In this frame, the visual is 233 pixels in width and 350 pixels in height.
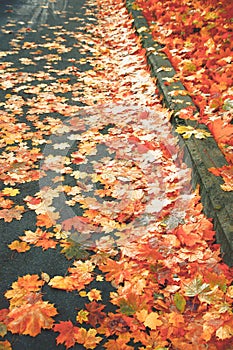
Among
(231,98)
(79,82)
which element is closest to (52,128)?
(79,82)

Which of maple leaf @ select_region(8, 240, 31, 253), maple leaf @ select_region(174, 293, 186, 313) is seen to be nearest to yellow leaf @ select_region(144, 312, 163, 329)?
maple leaf @ select_region(174, 293, 186, 313)

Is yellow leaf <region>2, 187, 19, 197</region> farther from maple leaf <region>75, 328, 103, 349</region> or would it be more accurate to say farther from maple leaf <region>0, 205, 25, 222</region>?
maple leaf <region>75, 328, 103, 349</region>

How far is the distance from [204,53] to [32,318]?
14.1 feet

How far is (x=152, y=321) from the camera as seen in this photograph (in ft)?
7.72

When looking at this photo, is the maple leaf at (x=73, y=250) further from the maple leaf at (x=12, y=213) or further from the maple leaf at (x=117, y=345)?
the maple leaf at (x=117, y=345)

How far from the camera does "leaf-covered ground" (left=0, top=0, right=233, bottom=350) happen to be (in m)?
2.34

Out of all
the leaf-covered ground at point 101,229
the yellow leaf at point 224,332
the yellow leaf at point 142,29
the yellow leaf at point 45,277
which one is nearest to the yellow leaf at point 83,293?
the leaf-covered ground at point 101,229

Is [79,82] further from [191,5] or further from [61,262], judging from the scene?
[61,262]

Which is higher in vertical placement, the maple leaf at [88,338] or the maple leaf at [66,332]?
the maple leaf at [88,338]

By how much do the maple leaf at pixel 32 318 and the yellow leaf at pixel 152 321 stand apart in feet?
1.84

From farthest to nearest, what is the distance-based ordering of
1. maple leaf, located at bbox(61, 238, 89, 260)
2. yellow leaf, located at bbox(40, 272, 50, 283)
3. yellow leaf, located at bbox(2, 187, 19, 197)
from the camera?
yellow leaf, located at bbox(2, 187, 19, 197), maple leaf, located at bbox(61, 238, 89, 260), yellow leaf, located at bbox(40, 272, 50, 283)

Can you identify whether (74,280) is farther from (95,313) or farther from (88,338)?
(88,338)

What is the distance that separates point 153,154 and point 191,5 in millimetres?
4664

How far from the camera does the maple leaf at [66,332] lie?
Answer: 7.46 ft
